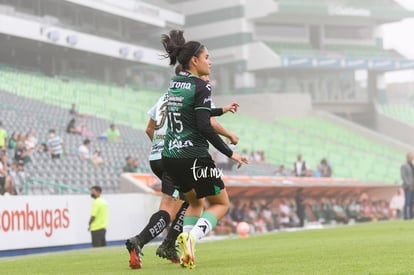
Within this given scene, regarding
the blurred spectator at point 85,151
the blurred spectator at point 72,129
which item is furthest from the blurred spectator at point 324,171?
the blurred spectator at point 85,151

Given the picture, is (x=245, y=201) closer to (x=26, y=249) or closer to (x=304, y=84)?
(x=26, y=249)

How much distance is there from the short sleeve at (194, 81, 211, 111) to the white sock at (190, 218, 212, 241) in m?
1.03

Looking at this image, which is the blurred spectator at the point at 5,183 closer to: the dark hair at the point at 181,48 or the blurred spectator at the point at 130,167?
the blurred spectator at the point at 130,167

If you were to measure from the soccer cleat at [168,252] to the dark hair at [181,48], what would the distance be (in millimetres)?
1935

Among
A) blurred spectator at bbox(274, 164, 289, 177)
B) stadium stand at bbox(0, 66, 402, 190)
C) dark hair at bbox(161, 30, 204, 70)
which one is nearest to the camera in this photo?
dark hair at bbox(161, 30, 204, 70)

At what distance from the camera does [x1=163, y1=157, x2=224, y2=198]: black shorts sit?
8258 millimetres

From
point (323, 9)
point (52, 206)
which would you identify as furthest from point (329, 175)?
point (323, 9)

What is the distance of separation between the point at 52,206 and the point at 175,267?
37.5 feet

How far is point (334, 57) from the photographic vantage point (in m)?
67.9

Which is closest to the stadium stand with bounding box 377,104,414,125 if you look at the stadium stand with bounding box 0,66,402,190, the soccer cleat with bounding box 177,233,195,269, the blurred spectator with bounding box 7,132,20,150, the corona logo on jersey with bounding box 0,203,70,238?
the stadium stand with bounding box 0,66,402,190

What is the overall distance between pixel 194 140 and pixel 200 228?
796mm

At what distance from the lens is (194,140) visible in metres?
8.29

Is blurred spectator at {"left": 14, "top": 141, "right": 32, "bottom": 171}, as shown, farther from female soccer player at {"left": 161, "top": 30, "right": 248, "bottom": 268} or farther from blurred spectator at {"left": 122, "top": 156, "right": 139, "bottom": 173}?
female soccer player at {"left": 161, "top": 30, "right": 248, "bottom": 268}

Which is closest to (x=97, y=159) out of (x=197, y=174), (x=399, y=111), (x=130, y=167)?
(x=130, y=167)
